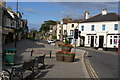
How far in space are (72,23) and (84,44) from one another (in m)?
12.7

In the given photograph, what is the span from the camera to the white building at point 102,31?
135 feet

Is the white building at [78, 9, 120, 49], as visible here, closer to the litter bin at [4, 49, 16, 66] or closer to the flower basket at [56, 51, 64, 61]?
the flower basket at [56, 51, 64, 61]

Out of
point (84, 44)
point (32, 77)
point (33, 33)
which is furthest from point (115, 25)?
point (33, 33)

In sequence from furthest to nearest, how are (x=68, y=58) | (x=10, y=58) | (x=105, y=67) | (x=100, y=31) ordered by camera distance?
(x=100, y=31), (x=68, y=58), (x=105, y=67), (x=10, y=58)

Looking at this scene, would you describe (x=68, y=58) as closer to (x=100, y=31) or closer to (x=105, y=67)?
(x=105, y=67)

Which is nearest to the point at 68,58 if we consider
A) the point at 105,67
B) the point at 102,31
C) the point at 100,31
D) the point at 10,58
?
the point at 105,67

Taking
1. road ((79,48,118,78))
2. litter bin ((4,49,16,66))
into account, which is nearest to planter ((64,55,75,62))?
road ((79,48,118,78))

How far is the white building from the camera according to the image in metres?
41.0

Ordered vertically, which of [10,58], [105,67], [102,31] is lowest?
[105,67]

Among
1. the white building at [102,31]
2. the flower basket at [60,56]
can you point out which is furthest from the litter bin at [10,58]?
the white building at [102,31]

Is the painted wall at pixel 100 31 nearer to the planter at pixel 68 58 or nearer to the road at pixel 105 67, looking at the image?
the road at pixel 105 67

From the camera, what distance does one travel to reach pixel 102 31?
4256cm

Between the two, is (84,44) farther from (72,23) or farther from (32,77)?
(32,77)

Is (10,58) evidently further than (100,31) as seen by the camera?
No
